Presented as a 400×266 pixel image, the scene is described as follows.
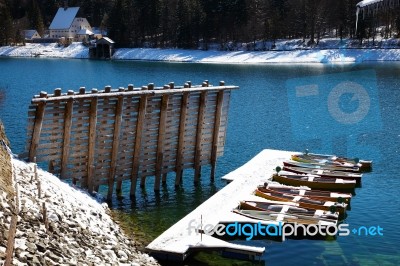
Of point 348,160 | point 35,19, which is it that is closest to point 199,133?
point 348,160

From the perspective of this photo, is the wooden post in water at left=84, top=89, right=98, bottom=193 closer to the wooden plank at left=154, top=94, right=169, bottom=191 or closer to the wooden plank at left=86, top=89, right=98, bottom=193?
the wooden plank at left=86, top=89, right=98, bottom=193

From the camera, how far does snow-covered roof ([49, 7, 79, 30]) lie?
185 meters

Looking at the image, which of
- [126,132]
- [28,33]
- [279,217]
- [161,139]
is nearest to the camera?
[279,217]

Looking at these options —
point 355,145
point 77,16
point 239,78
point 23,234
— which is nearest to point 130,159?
point 23,234

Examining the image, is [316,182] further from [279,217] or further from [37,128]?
[37,128]

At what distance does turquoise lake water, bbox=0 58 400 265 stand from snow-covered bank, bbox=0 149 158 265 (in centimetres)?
225

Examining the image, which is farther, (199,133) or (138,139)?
(199,133)

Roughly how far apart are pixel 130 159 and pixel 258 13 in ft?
406

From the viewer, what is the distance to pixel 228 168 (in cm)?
3161

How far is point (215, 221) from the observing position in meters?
20.3

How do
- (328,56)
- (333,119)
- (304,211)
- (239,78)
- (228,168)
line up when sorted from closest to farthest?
(304,211) → (228,168) → (333,119) → (239,78) → (328,56)

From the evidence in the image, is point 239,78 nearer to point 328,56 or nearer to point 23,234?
point 328,56

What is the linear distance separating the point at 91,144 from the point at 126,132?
1.96 meters

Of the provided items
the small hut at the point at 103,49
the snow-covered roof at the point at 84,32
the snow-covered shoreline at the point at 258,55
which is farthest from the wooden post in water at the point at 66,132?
the snow-covered roof at the point at 84,32
